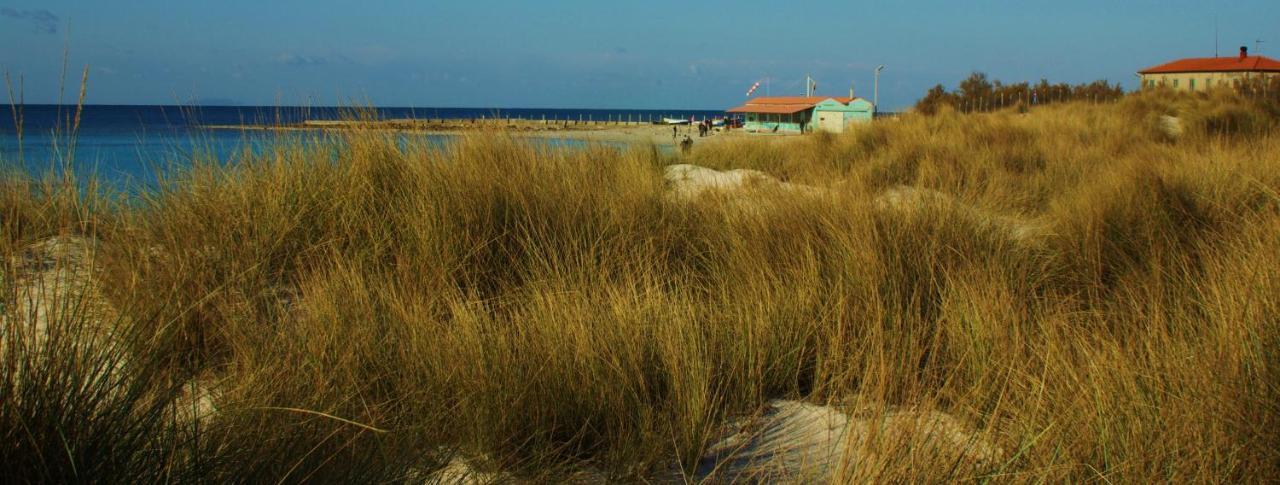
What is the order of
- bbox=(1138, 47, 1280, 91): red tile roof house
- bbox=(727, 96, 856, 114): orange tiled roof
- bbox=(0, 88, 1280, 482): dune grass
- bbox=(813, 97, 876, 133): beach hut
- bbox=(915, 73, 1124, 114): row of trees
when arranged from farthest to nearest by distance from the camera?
1. bbox=(727, 96, 856, 114): orange tiled roof
2. bbox=(1138, 47, 1280, 91): red tile roof house
3. bbox=(813, 97, 876, 133): beach hut
4. bbox=(915, 73, 1124, 114): row of trees
5. bbox=(0, 88, 1280, 482): dune grass

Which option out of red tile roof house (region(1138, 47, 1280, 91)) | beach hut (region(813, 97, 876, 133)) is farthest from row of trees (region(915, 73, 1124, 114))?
red tile roof house (region(1138, 47, 1280, 91))

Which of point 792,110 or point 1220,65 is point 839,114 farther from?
point 1220,65

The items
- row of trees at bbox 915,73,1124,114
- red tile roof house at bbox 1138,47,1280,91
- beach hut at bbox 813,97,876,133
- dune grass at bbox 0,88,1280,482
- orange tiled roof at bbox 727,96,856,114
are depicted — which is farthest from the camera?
orange tiled roof at bbox 727,96,856,114

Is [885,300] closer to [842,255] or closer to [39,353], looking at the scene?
[842,255]

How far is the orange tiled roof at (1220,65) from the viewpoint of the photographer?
127 ft

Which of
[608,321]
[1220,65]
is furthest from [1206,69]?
[608,321]

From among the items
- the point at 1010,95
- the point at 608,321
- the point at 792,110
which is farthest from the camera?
the point at 792,110

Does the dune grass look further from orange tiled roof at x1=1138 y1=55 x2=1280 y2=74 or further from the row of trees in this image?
orange tiled roof at x1=1138 y1=55 x2=1280 y2=74

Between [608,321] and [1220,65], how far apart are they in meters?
48.8

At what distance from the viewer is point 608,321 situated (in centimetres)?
260

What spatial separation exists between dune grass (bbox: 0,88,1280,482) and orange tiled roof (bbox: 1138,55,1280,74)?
4161 cm

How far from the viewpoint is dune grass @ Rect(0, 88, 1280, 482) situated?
5.85ft

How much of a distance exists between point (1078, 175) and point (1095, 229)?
10.8 ft

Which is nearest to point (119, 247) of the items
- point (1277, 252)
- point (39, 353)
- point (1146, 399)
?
point (39, 353)
